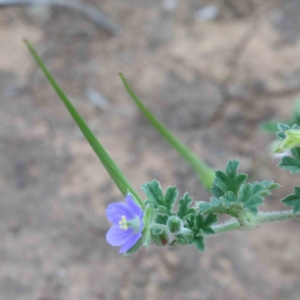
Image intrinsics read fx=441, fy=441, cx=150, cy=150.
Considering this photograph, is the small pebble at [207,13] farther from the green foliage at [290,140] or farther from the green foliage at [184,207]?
the green foliage at [184,207]

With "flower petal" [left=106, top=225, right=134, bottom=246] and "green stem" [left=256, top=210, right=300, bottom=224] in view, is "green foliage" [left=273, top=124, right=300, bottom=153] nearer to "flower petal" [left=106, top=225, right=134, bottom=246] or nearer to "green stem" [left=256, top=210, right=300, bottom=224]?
"green stem" [left=256, top=210, right=300, bottom=224]

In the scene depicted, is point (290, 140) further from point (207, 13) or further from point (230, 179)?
point (207, 13)

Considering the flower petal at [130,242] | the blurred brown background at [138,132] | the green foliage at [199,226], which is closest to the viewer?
the flower petal at [130,242]

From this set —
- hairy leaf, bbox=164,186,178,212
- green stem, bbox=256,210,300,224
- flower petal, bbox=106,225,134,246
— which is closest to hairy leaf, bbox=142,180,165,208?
hairy leaf, bbox=164,186,178,212

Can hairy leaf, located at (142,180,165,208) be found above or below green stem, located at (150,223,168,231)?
above

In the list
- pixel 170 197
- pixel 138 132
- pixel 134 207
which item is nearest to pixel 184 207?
pixel 170 197

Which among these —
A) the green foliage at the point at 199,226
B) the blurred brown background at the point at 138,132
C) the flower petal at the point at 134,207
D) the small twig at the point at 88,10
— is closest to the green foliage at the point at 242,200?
the green foliage at the point at 199,226
